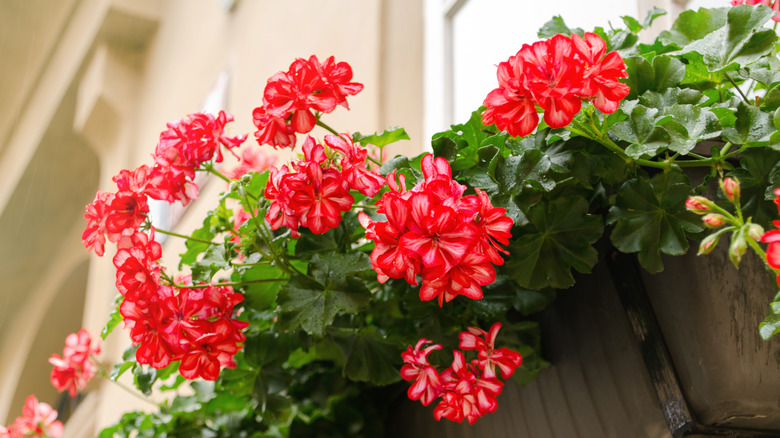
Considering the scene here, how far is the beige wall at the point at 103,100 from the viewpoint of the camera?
190 cm

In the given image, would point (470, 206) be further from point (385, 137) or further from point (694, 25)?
point (694, 25)

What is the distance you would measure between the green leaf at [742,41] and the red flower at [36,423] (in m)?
1.22

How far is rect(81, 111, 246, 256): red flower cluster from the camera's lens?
89cm

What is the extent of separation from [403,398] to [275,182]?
65 centimetres

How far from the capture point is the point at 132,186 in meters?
0.90

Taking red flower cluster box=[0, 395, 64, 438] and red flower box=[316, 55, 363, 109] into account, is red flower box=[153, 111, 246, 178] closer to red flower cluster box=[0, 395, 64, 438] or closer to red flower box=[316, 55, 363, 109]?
red flower box=[316, 55, 363, 109]

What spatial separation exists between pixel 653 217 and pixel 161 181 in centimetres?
58

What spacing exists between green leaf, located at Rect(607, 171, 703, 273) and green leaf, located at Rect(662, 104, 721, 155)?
0.04 metres

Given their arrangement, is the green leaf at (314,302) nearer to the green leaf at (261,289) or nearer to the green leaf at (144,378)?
the green leaf at (261,289)

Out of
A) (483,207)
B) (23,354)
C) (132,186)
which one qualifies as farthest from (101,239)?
(23,354)

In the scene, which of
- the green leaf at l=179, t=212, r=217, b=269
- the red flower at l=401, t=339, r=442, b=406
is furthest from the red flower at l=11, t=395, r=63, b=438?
the red flower at l=401, t=339, r=442, b=406

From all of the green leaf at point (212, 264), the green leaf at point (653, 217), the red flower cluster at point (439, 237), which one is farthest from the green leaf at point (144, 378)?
the green leaf at point (653, 217)

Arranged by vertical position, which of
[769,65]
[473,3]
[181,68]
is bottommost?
[769,65]

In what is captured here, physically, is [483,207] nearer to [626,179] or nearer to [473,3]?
[626,179]
